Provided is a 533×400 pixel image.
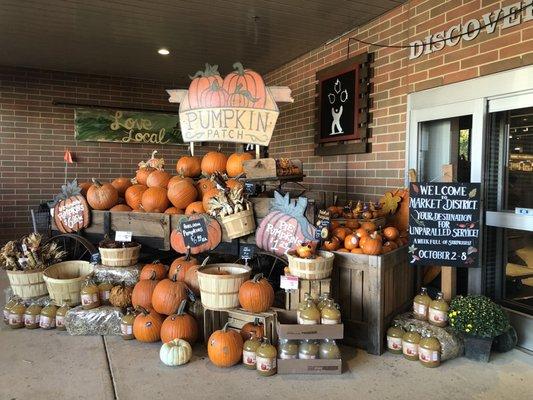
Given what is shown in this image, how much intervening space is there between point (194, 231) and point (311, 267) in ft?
3.78

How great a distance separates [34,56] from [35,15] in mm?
1859

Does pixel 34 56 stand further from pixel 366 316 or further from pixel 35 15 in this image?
pixel 366 316

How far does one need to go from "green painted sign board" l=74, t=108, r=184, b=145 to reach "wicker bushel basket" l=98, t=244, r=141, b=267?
4.19 m

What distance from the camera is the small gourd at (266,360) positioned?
2842 mm

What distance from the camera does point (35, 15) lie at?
4668mm

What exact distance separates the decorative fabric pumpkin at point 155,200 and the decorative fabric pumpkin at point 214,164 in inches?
19.6

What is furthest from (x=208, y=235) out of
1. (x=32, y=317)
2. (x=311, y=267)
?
(x=32, y=317)

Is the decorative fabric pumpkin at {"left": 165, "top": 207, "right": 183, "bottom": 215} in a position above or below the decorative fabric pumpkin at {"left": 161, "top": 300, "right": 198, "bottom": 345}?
above

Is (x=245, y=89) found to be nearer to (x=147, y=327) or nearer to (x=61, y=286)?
(x=147, y=327)

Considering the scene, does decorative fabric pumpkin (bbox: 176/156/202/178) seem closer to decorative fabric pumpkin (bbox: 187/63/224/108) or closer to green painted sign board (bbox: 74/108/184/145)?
decorative fabric pumpkin (bbox: 187/63/224/108)

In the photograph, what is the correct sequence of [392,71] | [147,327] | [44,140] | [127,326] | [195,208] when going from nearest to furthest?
[147,327] → [127,326] → [195,208] → [392,71] → [44,140]

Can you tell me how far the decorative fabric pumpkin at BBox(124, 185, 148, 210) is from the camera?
4344 mm

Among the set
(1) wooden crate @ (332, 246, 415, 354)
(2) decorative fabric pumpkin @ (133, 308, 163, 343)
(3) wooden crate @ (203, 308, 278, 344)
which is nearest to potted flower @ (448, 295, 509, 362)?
(1) wooden crate @ (332, 246, 415, 354)

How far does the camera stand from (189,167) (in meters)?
4.51
